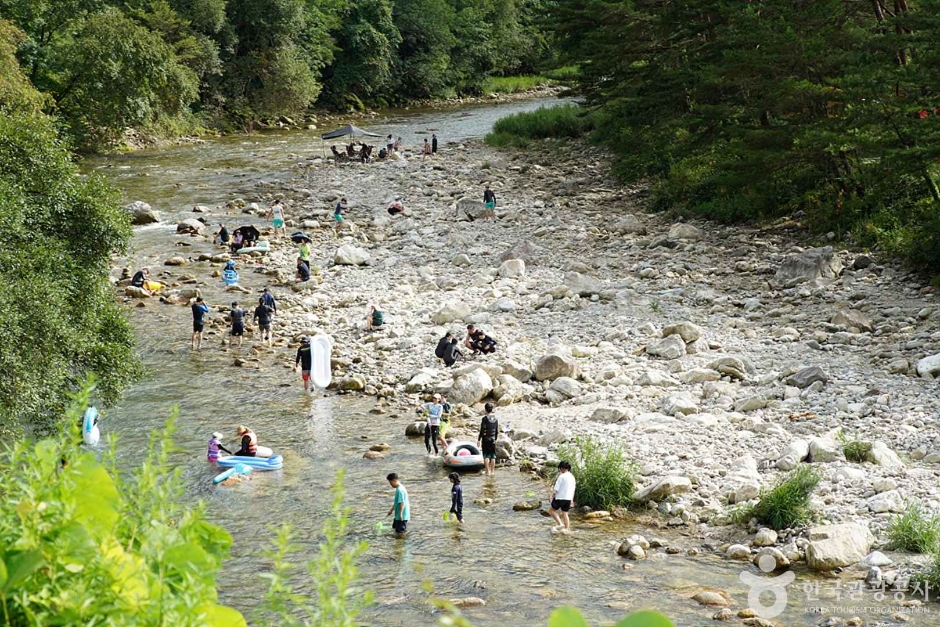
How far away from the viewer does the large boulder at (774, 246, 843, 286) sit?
21188 millimetres

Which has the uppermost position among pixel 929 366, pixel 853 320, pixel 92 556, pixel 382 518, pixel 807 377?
pixel 92 556

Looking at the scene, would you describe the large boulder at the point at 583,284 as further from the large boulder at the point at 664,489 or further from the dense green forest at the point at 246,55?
the dense green forest at the point at 246,55

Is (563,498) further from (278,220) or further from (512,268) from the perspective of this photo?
(278,220)

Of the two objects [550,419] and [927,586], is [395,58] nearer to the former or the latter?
[550,419]

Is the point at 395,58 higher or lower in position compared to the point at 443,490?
higher

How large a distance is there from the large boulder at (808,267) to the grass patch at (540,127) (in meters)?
24.9

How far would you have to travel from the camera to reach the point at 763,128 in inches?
933

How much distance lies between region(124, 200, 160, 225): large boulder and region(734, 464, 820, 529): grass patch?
1032 inches

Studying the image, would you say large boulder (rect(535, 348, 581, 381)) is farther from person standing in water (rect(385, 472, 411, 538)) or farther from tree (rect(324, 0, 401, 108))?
tree (rect(324, 0, 401, 108))

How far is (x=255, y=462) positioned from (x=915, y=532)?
393 inches

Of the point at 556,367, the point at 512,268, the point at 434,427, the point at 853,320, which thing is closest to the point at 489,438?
the point at 434,427

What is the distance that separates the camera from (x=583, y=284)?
23188 mm

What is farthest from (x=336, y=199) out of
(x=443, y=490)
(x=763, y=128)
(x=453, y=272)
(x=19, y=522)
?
(x=19, y=522)

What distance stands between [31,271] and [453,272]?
14.7 m
